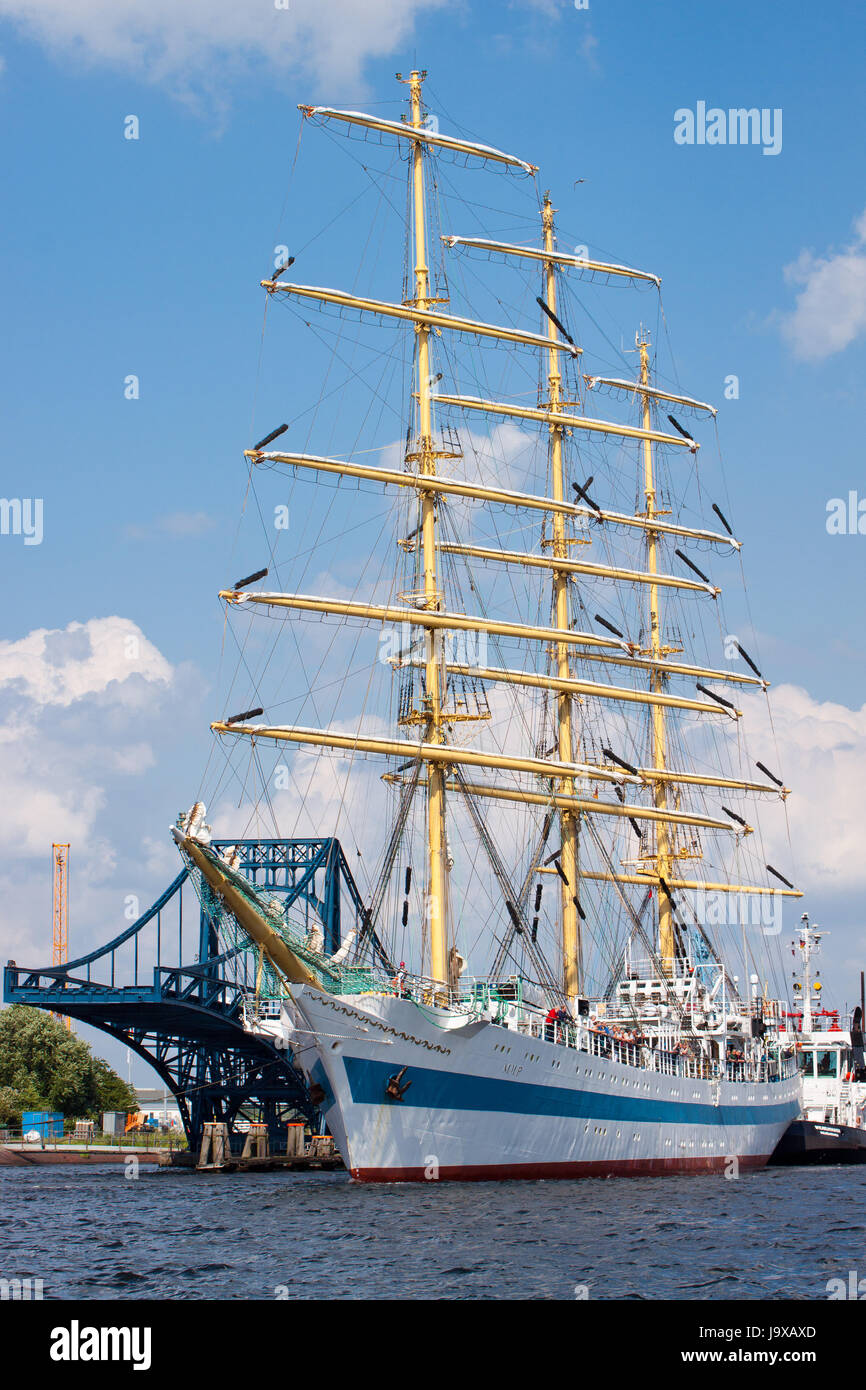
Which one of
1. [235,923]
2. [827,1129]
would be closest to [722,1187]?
[235,923]

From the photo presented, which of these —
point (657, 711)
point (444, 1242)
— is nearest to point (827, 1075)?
point (657, 711)

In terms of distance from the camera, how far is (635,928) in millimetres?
86312

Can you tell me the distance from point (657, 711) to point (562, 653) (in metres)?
17.7

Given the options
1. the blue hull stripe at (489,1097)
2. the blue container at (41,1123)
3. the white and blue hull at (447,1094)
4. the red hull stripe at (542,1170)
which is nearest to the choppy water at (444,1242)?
the red hull stripe at (542,1170)

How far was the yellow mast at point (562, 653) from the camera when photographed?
76188 millimetres

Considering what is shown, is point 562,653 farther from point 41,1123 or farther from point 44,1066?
point 44,1066

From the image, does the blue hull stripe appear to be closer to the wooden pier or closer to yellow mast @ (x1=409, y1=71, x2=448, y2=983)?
yellow mast @ (x1=409, y1=71, x2=448, y2=983)

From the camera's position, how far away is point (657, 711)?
317 feet

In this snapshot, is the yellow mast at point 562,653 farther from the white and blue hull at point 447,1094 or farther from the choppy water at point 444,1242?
the choppy water at point 444,1242

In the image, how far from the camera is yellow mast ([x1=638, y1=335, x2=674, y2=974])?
309 ft

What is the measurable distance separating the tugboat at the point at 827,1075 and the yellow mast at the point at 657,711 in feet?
35.1

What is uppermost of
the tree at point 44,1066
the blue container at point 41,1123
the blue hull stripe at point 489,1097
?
the blue hull stripe at point 489,1097

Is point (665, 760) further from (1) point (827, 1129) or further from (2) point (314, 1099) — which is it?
(2) point (314, 1099)
